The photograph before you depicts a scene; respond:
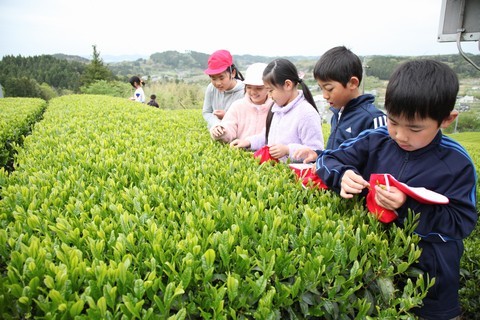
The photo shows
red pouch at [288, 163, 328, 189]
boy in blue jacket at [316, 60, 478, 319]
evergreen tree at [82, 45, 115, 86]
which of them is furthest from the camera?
evergreen tree at [82, 45, 115, 86]

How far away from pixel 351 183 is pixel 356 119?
86cm

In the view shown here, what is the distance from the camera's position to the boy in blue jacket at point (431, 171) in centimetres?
158

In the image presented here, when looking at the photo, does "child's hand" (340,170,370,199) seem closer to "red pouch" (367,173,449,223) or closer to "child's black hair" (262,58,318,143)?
"red pouch" (367,173,449,223)

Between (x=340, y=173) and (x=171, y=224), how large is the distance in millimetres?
942

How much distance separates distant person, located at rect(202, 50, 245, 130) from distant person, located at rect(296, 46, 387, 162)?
1.63 meters

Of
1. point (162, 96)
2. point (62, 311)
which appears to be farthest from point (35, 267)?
point (162, 96)

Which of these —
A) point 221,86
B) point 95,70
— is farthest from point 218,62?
point 95,70

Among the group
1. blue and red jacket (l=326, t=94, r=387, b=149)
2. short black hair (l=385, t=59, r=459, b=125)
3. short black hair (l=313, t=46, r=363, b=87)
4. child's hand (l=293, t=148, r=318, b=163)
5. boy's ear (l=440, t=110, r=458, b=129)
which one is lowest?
child's hand (l=293, t=148, r=318, b=163)

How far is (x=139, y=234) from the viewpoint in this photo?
1.62 meters

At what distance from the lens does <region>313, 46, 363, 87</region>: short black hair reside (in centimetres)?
239

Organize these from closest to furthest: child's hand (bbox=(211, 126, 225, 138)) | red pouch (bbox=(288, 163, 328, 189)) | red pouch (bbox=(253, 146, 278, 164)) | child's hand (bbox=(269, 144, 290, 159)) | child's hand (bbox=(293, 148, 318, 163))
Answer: red pouch (bbox=(288, 163, 328, 189)), child's hand (bbox=(293, 148, 318, 163)), child's hand (bbox=(269, 144, 290, 159)), red pouch (bbox=(253, 146, 278, 164)), child's hand (bbox=(211, 126, 225, 138))

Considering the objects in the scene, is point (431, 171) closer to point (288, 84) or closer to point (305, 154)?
point (305, 154)

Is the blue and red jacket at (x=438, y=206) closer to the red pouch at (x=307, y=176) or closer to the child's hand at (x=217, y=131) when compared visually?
the red pouch at (x=307, y=176)

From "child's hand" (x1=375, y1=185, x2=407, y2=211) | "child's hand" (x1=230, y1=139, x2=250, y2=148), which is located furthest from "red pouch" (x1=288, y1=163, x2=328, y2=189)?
"child's hand" (x1=230, y1=139, x2=250, y2=148)
